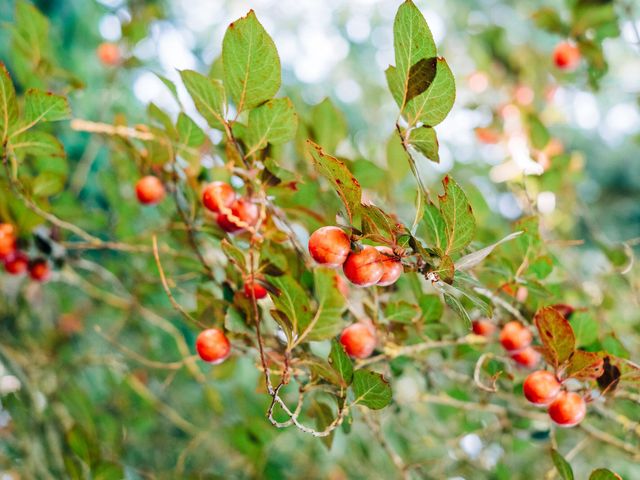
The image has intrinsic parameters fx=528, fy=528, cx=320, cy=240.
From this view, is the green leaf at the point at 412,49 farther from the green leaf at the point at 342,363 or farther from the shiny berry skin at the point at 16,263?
the shiny berry skin at the point at 16,263

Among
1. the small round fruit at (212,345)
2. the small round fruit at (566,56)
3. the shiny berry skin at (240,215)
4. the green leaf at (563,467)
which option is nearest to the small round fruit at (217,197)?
the shiny berry skin at (240,215)

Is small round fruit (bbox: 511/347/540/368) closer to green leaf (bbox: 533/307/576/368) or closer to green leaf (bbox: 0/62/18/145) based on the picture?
green leaf (bbox: 533/307/576/368)

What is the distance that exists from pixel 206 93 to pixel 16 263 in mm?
474

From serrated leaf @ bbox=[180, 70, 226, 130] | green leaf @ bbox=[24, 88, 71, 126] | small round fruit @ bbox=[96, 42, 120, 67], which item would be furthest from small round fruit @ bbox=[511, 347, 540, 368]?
small round fruit @ bbox=[96, 42, 120, 67]

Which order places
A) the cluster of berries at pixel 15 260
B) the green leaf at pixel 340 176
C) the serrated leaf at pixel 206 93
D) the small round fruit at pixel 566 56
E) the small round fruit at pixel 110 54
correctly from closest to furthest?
1. the green leaf at pixel 340 176
2. the serrated leaf at pixel 206 93
3. the cluster of berries at pixel 15 260
4. the small round fruit at pixel 566 56
5. the small round fruit at pixel 110 54

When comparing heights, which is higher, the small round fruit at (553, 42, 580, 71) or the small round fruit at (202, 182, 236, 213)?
the small round fruit at (553, 42, 580, 71)

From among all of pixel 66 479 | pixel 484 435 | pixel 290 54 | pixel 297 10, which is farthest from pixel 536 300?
pixel 297 10

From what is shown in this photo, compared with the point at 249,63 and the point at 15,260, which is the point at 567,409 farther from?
the point at 15,260

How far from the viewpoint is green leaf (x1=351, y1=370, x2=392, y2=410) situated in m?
0.53

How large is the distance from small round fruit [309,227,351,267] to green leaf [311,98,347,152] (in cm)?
34

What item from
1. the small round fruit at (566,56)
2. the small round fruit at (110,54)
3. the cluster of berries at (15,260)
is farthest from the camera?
the small round fruit at (110,54)

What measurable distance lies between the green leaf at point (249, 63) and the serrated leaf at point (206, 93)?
0.04 ft

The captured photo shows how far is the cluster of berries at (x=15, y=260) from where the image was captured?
76cm

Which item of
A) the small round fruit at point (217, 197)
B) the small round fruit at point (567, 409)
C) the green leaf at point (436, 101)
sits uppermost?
the green leaf at point (436, 101)
